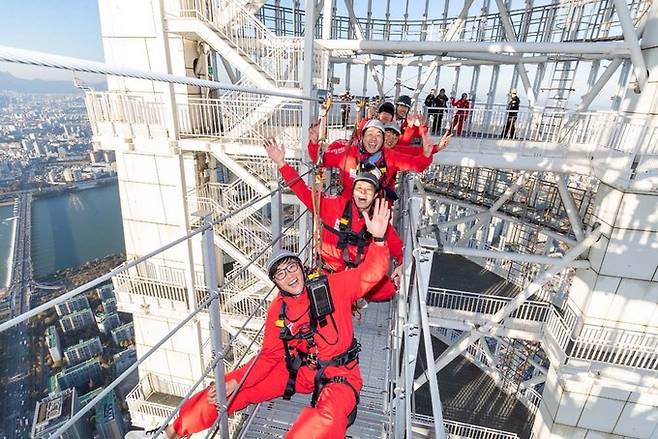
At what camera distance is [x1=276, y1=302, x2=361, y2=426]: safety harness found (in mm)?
3066

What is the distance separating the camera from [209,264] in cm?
225

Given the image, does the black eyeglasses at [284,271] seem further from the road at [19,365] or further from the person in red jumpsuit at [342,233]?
the road at [19,365]

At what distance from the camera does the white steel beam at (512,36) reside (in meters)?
9.62

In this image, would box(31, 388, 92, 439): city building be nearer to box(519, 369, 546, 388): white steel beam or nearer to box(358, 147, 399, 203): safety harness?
box(358, 147, 399, 203): safety harness

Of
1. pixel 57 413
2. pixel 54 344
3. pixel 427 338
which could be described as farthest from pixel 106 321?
pixel 427 338

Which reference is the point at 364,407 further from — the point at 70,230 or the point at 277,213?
the point at 70,230

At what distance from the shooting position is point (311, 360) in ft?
10.6

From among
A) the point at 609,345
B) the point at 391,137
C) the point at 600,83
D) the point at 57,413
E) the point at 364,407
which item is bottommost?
the point at 57,413

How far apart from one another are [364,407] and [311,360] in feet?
2.84

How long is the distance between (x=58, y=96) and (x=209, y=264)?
7215 mm

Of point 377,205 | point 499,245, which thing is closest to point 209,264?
point 377,205

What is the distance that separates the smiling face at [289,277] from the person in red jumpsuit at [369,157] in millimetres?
1765

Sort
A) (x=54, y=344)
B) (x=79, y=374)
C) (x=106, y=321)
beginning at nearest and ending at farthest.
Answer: (x=79, y=374) → (x=54, y=344) → (x=106, y=321)

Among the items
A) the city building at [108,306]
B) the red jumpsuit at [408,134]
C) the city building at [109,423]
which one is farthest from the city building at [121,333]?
the red jumpsuit at [408,134]
